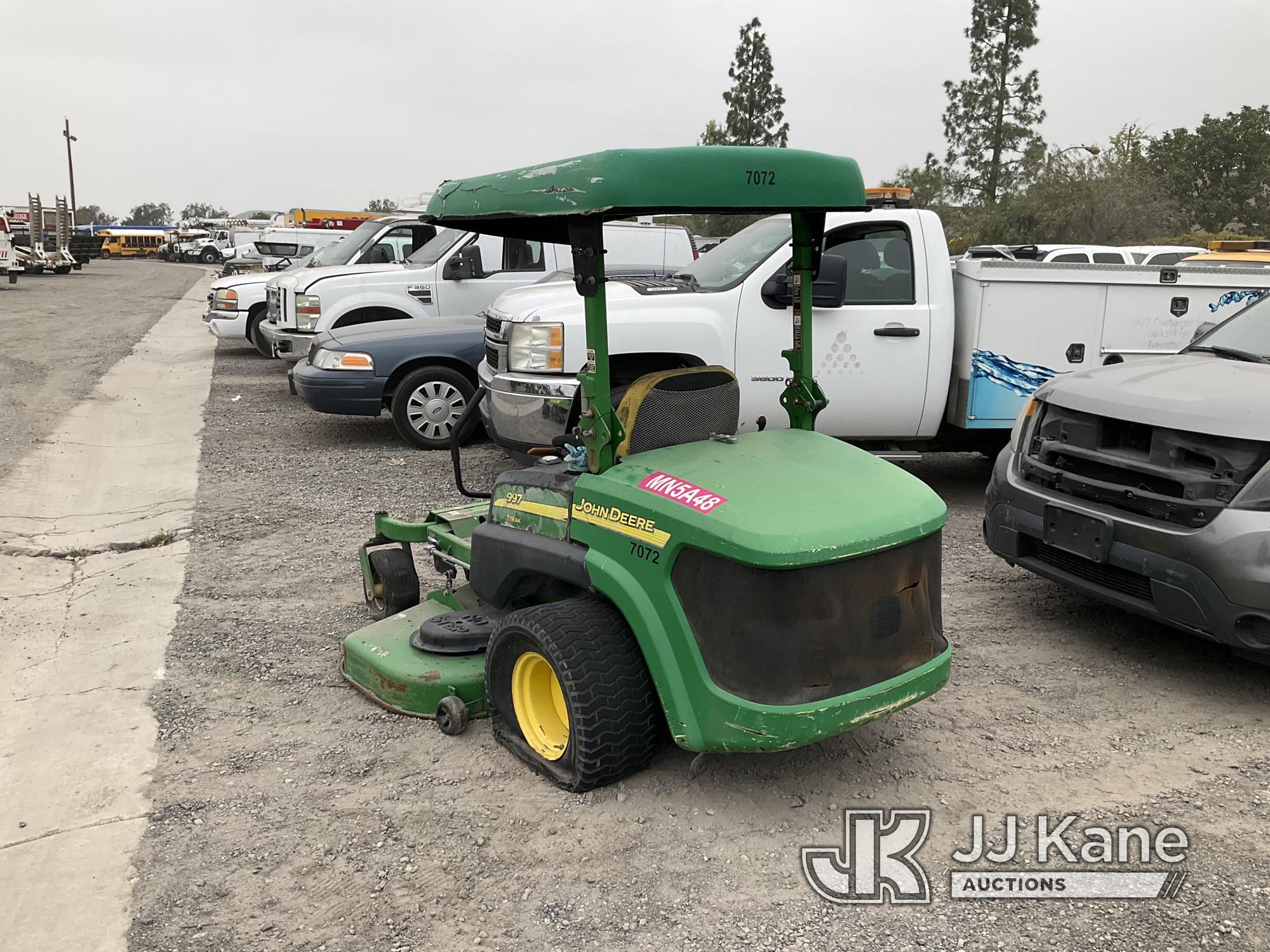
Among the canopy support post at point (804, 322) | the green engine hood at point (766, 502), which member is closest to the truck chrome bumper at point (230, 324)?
the canopy support post at point (804, 322)

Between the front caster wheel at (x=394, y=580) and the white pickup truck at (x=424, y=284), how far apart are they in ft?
20.7

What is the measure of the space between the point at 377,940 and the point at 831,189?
273 centimetres

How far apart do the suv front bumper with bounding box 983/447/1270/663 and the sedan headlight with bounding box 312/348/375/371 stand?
6.16 meters

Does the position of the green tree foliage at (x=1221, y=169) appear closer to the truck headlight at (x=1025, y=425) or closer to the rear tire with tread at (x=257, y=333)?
the rear tire with tread at (x=257, y=333)

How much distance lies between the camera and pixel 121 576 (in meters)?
6.00

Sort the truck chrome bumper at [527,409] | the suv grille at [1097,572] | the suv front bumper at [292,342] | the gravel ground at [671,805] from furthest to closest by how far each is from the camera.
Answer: the suv front bumper at [292,342] < the truck chrome bumper at [527,409] < the suv grille at [1097,572] < the gravel ground at [671,805]

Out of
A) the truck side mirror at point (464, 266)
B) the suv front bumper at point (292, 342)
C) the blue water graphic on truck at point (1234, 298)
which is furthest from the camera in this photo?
the suv front bumper at point (292, 342)

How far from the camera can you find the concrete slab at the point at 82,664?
3.14 meters

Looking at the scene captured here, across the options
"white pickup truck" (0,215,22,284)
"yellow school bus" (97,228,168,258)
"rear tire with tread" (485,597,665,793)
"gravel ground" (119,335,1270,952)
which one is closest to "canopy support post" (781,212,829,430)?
"rear tire with tread" (485,597,665,793)

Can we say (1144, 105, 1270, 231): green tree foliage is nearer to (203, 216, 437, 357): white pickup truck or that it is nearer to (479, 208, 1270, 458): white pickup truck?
(203, 216, 437, 357): white pickup truck

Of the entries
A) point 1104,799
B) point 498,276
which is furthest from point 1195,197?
point 1104,799

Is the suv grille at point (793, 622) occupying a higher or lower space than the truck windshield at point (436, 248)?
lower

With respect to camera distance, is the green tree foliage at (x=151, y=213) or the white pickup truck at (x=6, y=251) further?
the green tree foliage at (x=151, y=213)

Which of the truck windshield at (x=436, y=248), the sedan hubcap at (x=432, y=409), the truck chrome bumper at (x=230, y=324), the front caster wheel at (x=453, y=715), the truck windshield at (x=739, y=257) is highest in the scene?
the truck windshield at (x=436, y=248)
